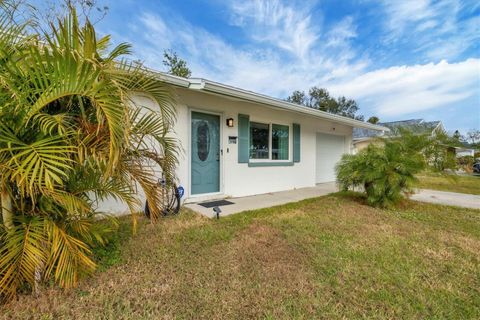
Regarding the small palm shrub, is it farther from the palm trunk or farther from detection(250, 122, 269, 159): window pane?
the palm trunk

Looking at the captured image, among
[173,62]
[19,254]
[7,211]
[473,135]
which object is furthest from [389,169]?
[473,135]

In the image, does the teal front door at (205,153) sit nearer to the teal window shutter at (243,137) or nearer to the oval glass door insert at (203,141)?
the oval glass door insert at (203,141)

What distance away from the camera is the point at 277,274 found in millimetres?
2178

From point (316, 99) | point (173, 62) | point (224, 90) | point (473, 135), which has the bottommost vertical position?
point (224, 90)

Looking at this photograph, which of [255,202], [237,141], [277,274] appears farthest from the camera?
[237,141]

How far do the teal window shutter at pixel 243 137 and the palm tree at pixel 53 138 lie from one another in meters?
3.55

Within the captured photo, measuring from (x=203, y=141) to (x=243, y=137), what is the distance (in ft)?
3.50

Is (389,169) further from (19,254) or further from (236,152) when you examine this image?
(19,254)

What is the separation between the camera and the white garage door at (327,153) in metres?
8.40

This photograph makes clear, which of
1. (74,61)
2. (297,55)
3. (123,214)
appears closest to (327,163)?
(297,55)

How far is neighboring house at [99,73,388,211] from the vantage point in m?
4.54

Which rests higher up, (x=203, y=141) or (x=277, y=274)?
(x=203, y=141)

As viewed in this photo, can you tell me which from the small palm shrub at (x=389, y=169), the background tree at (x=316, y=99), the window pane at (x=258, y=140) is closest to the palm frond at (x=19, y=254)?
the window pane at (x=258, y=140)

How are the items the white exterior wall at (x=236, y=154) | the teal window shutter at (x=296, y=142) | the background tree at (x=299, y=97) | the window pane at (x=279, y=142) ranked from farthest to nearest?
the background tree at (x=299, y=97) < the teal window shutter at (x=296, y=142) < the window pane at (x=279, y=142) < the white exterior wall at (x=236, y=154)
